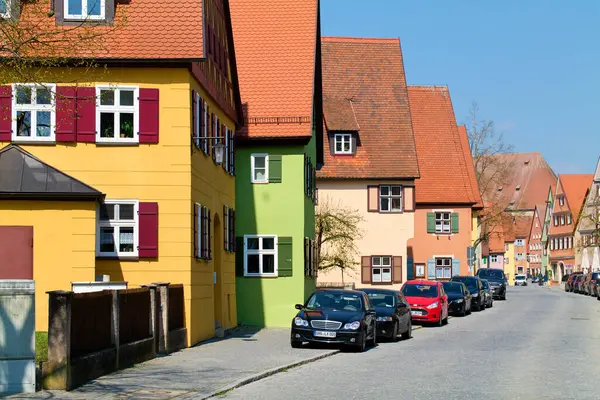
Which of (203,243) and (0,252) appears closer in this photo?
(0,252)

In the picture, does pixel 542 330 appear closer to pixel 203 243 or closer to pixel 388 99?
pixel 203 243

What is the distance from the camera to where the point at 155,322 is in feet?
74.7

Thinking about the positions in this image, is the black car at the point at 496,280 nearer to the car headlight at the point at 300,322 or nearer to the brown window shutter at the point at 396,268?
the brown window shutter at the point at 396,268

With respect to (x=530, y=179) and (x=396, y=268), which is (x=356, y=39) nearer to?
(x=396, y=268)

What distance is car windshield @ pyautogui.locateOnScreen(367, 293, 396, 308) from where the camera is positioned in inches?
1233

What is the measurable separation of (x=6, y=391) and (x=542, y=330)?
23435 millimetres

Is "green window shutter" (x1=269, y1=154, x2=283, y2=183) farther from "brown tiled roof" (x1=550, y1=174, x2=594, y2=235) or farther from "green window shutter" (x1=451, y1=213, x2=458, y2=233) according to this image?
"brown tiled roof" (x1=550, y1=174, x2=594, y2=235)

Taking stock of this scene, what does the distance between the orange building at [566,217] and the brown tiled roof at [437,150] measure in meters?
74.9

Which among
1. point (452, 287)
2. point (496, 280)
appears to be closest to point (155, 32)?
point (452, 287)

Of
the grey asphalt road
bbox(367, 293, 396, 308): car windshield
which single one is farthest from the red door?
bbox(367, 293, 396, 308): car windshield

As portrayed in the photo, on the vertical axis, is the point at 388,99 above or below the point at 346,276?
above

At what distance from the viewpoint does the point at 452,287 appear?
156 feet

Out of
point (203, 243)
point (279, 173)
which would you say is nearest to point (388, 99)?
point (279, 173)

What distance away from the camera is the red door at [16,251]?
23875 millimetres
